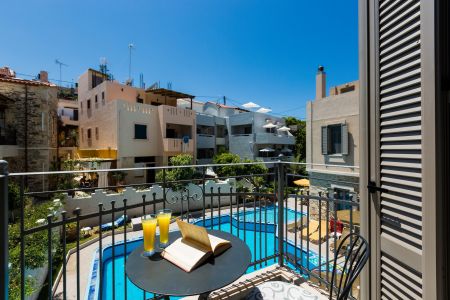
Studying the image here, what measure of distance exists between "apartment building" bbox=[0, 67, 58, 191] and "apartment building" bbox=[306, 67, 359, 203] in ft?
45.0

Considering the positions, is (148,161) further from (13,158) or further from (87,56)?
(87,56)

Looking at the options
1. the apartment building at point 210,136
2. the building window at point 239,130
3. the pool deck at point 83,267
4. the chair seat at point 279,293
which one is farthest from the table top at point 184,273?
the building window at point 239,130

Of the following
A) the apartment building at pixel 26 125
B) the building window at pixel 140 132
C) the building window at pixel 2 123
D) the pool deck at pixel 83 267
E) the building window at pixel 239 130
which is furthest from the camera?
the building window at pixel 239 130

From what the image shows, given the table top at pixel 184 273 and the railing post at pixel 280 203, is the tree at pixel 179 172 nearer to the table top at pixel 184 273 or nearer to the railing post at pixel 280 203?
the railing post at pixel 280 203

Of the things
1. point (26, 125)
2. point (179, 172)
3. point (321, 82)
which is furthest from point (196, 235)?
point (26, 125)

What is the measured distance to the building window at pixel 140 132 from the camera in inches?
590

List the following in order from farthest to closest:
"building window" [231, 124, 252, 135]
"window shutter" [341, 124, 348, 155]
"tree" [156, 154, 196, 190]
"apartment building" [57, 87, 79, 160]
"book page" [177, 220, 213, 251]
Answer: "building window" [231, 124, 252, 135] → "apartment building" [57, 87, 79, 160] → "tree" [156, 154, 196, 190] → "window shutter" [341, 124, 348, 155] → "book page" [177, 220, 213, 251]

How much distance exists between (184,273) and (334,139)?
415 inches

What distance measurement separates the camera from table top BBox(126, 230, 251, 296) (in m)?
1.10

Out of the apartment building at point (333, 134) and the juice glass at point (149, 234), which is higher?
the apartment building at point (333, 134)

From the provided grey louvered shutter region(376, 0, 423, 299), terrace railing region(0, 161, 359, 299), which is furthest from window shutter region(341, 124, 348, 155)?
grey louvered shutter region(376, 0, 423, 299)

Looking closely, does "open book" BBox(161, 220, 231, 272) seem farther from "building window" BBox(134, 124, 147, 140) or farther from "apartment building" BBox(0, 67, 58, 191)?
"building window" BBox(134, 124, 147, 140)

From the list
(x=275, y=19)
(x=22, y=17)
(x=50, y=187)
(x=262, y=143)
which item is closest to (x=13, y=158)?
(x=50, y=187)

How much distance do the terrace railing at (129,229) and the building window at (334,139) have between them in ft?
9.47
